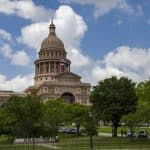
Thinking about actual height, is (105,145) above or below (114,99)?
below

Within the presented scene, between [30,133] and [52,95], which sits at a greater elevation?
[52,95]

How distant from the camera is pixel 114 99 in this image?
85125 mm

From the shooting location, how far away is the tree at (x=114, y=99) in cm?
8444

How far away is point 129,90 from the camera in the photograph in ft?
286

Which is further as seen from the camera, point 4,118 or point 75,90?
point 75,90

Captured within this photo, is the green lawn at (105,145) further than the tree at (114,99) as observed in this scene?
No

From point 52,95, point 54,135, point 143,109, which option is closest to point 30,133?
point 54,135

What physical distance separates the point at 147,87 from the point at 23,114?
768 inches

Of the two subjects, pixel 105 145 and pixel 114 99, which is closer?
pixel 105 145

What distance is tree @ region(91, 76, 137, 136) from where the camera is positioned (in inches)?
3324

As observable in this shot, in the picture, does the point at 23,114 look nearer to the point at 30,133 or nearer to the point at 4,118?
the point at 30,133

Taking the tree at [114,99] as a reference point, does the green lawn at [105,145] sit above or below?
below

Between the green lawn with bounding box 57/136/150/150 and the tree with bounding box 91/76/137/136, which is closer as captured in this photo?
the green lawn with bounding box 57/136/150/150

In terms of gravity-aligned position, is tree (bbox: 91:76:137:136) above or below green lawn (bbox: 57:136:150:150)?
above
